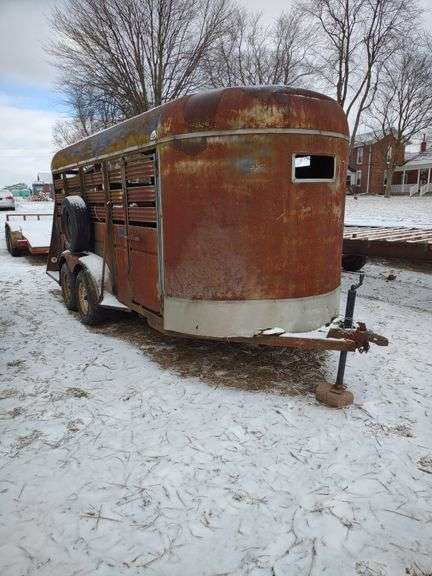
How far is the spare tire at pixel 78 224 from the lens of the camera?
20.7 feet

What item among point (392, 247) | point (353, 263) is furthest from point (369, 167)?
point (392, 247)

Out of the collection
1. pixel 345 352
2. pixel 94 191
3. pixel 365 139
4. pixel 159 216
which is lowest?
pixel 345 352

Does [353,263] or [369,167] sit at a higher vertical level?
[369,167]

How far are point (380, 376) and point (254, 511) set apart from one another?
2353mm

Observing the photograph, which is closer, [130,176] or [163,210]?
[163,210]

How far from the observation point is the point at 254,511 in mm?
2658

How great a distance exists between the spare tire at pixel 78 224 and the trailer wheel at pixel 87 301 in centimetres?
50

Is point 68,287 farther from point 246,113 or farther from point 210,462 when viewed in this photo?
point 210,462

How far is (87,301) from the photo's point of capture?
20.0ft

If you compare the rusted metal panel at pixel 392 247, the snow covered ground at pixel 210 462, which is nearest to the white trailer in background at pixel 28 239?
the snow covered ground at pixel 210 462

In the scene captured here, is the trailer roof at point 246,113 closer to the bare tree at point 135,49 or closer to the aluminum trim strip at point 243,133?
the aluminum trim strip at point 243,133

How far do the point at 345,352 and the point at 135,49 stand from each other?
16960 mm

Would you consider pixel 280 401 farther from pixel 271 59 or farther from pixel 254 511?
pixel 271 59

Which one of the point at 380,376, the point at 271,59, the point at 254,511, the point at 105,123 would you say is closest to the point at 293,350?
the point at 380,376
